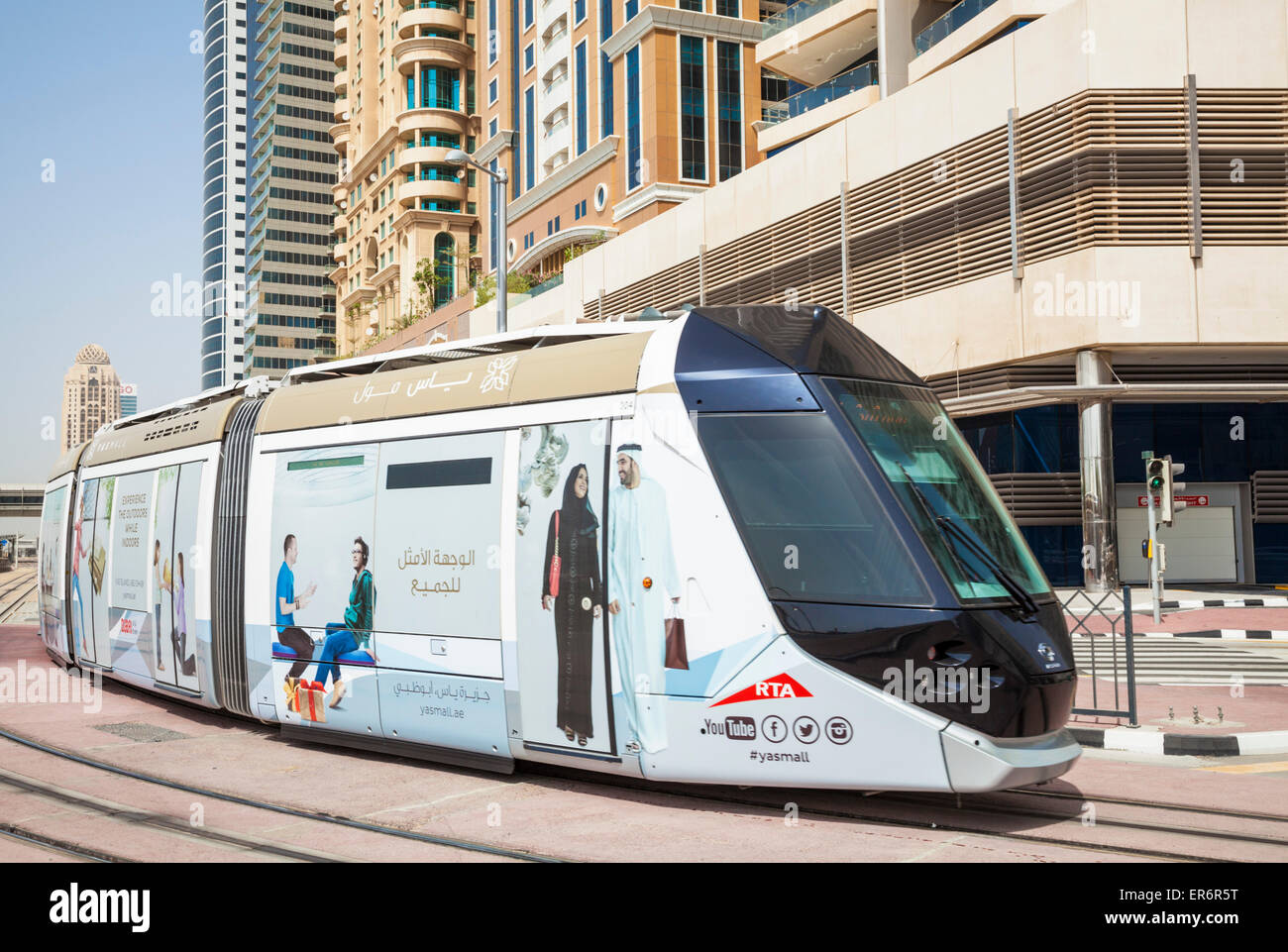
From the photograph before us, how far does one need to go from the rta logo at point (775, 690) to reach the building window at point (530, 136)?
5828 cm

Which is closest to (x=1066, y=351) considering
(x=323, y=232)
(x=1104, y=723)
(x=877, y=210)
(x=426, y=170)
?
(x=877, y=210)

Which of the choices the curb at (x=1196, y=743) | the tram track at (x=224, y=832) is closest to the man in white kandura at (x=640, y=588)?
the tram track at (x=224, y=832)

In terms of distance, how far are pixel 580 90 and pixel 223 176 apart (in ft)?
419

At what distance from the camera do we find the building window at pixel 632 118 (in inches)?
2025

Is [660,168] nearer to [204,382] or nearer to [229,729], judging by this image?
[229,729]

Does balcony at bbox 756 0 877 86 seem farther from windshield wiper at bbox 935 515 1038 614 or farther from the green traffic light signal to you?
windshield wiper at bbox 935 515 1038 614

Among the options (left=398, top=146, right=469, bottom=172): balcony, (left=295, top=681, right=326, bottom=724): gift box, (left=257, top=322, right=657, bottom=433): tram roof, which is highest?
(left=398, top=146, right=469, bottom=172): balcony

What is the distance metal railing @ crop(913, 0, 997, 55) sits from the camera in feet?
99.0

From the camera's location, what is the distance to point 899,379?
765 cm

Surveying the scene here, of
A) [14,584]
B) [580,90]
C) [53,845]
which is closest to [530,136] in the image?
[580,90]

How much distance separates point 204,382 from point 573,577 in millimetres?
179985

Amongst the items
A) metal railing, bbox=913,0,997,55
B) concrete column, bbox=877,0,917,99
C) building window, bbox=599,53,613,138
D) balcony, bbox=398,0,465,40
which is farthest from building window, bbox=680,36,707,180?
balcony, bbox=398,0,465,40

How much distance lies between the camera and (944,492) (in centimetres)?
695
